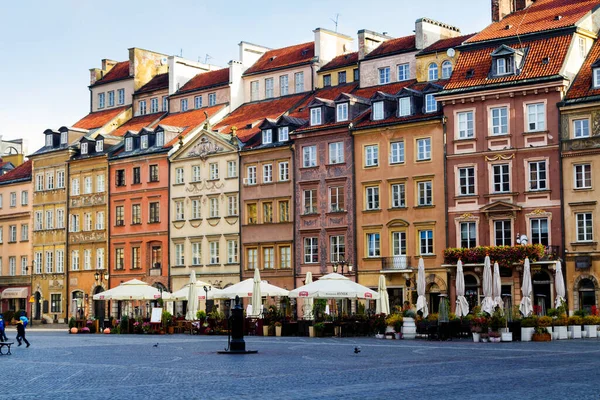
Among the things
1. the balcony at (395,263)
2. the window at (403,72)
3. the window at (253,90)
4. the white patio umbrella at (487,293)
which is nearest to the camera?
the white patio umbrella at (487,293)

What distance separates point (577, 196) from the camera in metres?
52.3

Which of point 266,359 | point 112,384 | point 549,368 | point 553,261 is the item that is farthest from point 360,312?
point 112,384

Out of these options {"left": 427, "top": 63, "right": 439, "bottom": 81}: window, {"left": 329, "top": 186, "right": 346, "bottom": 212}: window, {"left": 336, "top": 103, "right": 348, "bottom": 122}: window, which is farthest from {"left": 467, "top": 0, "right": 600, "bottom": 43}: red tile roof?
{"left": 329, "top": 186, "right": 346, "bottom": 212}: window

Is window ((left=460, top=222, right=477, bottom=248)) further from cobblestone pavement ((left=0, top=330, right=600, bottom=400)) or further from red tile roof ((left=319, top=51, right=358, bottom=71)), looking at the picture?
cobblestone pavement ((left=0, top=330, right=600, bottom=400))

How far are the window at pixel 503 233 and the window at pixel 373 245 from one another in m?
7.35

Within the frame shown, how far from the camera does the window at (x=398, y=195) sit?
2314 inches

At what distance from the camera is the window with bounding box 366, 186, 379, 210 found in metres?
59.9

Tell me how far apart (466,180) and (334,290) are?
40.1ft

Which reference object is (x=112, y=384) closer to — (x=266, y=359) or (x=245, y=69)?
(x=266, y=359)

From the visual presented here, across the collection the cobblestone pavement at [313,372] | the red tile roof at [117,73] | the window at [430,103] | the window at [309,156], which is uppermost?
the red tile roof at [117,73]

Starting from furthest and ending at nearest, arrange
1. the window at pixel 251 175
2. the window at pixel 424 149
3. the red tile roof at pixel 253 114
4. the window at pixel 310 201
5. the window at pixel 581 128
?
the red tile roof at pixel 253 114
the window at pixel 251 175
the window at pixel 310 201
the window at pixel 424 149
the window at pixel 581 128

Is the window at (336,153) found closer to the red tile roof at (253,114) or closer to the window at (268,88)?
the red tile roof at (253,114)

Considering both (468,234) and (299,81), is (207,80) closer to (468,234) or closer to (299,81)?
(299,81)

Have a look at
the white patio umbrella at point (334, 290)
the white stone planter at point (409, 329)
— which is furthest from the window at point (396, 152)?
the white stone planter at point (409, 329)
